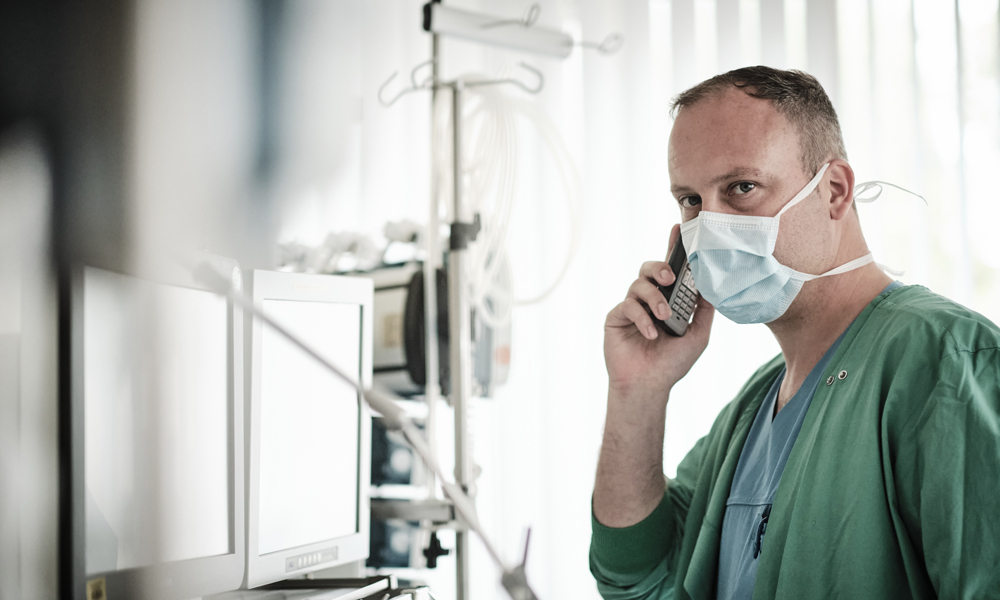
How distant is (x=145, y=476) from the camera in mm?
519

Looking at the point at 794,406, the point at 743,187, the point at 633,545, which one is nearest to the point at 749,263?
the point at 743,187

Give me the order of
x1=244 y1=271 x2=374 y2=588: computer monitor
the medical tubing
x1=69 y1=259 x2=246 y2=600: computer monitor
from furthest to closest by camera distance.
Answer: the medical tubing, x1=244 y1=271 x2=374 y2=588: computer monitor, x1=69 y1=259 x2=246 y2=600: computer monitor

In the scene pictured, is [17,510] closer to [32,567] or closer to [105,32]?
[32,567]

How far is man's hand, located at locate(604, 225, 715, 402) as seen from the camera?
1.10 m

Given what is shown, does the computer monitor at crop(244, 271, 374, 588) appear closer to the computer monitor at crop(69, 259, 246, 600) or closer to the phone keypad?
the computer monitor at crop(69, 259, 246, 600)

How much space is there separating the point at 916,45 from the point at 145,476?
6.49 feet

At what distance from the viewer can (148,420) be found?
526 mm

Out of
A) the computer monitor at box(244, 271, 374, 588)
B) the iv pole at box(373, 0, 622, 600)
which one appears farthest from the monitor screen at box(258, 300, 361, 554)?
the iv pole at box(373, 0, 622, 600)

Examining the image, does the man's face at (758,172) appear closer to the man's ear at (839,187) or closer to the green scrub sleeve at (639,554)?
the man's ear at (839,187)

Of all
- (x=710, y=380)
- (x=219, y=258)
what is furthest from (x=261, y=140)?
(x=710, y=380)

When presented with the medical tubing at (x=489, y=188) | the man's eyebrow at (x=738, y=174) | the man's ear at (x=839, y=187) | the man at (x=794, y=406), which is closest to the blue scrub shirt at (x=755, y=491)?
the man at (x=794, y=406)

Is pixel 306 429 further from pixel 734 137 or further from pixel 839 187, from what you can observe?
pixel 839 187

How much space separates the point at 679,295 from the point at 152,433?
2.71ft

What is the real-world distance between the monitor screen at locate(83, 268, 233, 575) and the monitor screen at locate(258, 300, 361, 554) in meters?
0.18
